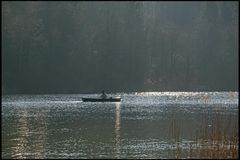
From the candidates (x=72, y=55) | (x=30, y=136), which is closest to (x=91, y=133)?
(x=30, y=136)

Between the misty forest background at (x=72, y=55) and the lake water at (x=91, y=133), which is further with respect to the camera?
the misty forest background at (x=72, y=55)

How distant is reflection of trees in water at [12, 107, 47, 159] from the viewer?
175 feet

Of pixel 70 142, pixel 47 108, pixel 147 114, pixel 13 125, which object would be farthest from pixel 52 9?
pixel 70 142

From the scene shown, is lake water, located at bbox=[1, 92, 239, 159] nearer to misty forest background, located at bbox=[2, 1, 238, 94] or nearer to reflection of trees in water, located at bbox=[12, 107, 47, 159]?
reflection of trees in water, located at bbox=[12, 107, 47, 159]

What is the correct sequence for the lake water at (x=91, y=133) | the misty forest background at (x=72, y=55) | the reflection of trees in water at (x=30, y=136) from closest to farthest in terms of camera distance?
the lake water at (x=91, y=133), the reflection of trees in water at (x=30, y=136), the misty forest background at (x=72, y=55)

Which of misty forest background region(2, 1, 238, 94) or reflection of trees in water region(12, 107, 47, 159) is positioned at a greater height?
misty forest background region(2, 1, 238, 94)

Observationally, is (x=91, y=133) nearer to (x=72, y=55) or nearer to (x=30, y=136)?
(x=30, y=136)

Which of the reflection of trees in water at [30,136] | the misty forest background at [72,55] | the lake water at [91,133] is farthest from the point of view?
the misty forest background at [72,55]

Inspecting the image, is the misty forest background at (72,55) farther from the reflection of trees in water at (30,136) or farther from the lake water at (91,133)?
the reflection of trees in water at (30,136)

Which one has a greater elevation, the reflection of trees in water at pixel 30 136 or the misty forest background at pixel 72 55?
the misty forest background at pixel 72 55

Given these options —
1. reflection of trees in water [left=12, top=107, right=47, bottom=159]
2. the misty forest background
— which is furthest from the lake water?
the misty forest background

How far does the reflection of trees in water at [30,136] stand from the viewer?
5331cm

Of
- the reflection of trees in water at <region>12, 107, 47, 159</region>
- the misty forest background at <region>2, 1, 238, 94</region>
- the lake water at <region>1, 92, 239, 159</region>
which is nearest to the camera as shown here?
the lake water at <region>1, 92, 239, 159</region>

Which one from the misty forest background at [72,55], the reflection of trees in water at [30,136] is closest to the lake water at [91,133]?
the reflection of trees in water at [30,136]
